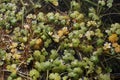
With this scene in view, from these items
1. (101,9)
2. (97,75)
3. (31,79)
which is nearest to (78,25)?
(101,9)

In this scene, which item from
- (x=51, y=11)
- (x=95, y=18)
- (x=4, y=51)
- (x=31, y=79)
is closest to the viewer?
(x=31, y=79)

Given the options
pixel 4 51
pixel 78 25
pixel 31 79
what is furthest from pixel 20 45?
pixel 78 25

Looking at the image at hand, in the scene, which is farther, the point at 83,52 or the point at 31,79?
the point at 83,52

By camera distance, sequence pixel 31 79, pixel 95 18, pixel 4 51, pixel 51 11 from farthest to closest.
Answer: pixel 51 11
pixel 95 18
pixel 4 51
pixel 31 79

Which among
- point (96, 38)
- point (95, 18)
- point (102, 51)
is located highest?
point (95, 18)

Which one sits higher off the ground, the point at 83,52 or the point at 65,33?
the point at 65,33

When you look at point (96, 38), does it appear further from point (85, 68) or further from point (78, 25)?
point (85, 68)
